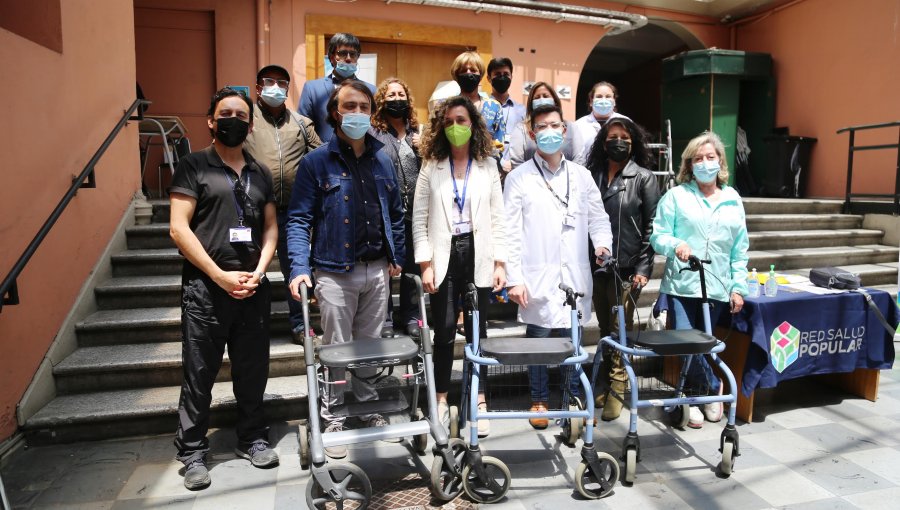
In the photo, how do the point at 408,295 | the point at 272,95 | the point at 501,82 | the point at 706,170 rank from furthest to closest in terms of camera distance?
1. the point at 501,82
2. the point at 408,295
3. the point at 272,95
4. the point at 706,170

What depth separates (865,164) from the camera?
8.18 metres

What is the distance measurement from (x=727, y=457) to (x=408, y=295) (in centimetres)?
210

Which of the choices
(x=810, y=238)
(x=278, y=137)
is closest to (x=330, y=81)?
(x=278, y=137)

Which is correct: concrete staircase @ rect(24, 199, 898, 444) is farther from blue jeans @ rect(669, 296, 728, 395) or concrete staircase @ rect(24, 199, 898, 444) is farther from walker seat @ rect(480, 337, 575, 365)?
walker seat @ rect(480, 337, 575, 365)

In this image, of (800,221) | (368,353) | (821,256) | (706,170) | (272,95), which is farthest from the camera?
(800,221)

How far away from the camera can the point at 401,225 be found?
3.15 metres

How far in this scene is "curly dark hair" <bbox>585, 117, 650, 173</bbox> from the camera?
3594 mm

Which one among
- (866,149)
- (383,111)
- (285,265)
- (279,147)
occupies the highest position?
(866,149)

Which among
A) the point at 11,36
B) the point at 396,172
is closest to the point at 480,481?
the point at 396,172

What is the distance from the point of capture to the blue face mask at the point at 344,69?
152 inches

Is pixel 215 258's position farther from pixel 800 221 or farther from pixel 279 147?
pixel 800 221

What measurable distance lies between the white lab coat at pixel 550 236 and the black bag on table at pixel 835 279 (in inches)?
66.1

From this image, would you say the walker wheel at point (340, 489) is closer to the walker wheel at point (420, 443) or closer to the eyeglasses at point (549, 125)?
the walker wheel at point (420, 443)

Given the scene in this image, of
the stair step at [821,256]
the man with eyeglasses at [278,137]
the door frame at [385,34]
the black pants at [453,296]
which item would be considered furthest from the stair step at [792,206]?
the man with eyeglasses at [278,137]
